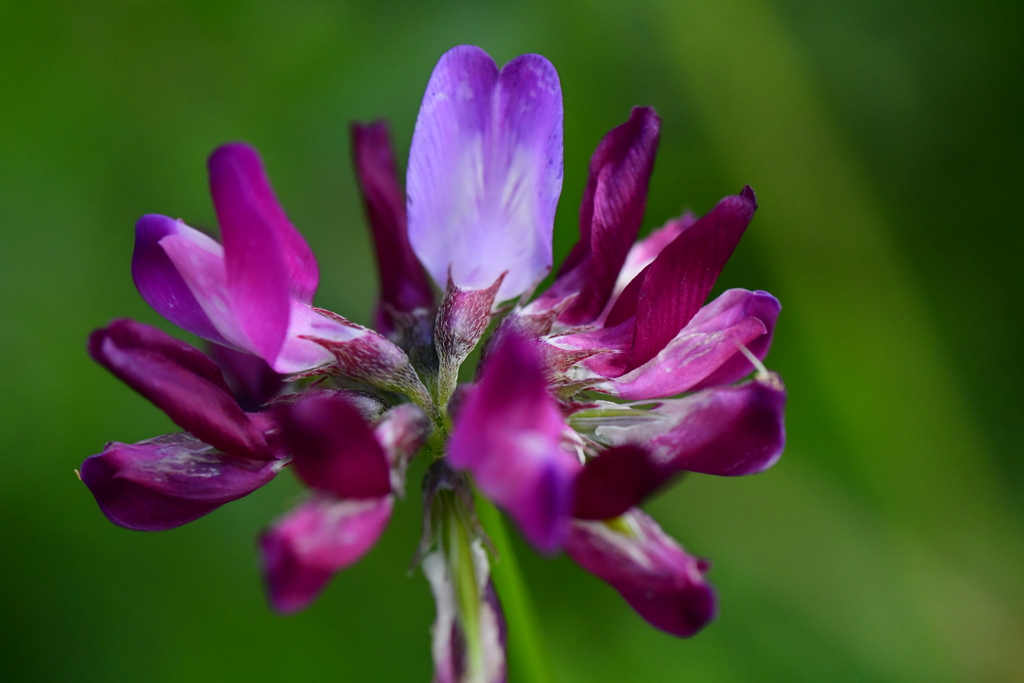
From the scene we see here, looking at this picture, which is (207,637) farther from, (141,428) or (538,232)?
(538,232)

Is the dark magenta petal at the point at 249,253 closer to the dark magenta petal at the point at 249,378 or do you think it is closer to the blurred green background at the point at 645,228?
the dark magenta petal at the point at 249,378

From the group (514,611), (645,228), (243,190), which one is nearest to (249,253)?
(243,190)

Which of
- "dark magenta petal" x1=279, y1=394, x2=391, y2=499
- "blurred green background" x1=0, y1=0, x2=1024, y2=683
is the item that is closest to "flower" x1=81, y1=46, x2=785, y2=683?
"dark magenta petal" x1=279, y1=394, x2=391, y2=499

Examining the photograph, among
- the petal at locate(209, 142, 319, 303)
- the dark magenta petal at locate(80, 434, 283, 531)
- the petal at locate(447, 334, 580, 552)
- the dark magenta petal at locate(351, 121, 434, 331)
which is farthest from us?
the dark magenta petal at locate(351, 121, 434, 331)

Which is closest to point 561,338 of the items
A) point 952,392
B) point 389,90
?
point 389,90

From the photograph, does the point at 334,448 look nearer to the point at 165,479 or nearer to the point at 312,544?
the point at 312,544

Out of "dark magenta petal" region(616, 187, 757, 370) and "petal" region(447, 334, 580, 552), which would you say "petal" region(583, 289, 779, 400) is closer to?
"dark magenta petal" region(616, 187, 757, 370)
